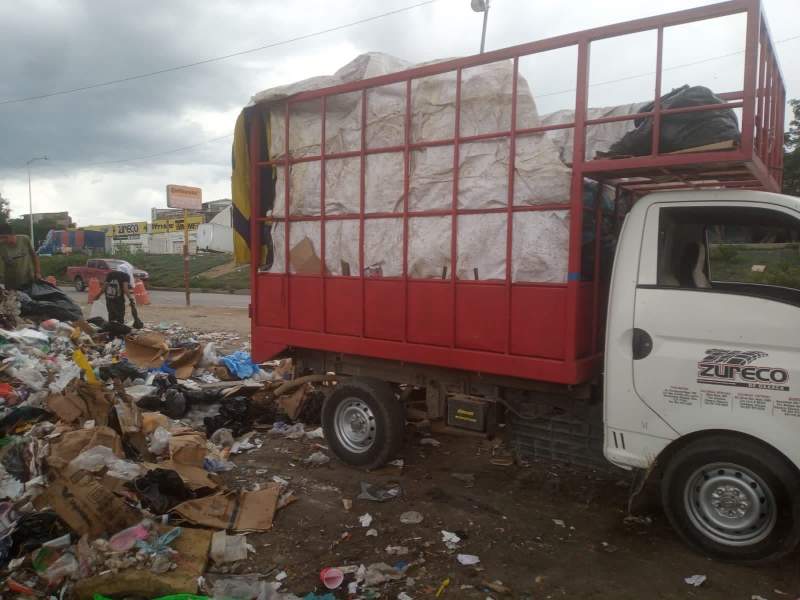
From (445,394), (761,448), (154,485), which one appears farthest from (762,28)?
(154,485)

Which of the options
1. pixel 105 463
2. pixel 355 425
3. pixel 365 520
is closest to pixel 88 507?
pixel 105 463

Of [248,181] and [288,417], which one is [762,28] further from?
[288,417]

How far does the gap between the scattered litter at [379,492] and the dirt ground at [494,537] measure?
0.17 feet

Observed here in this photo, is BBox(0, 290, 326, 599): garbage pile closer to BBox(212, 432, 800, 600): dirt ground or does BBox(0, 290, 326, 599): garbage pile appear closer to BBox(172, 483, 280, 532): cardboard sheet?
BBox(172, 483, 280, 532): cardboard sheet

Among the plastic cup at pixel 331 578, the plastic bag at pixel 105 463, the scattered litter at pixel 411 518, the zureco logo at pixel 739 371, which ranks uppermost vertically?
the zureco logo at pixel 739 371

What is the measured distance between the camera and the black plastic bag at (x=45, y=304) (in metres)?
10.1

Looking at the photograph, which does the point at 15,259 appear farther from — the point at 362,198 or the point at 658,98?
the point at 658,98

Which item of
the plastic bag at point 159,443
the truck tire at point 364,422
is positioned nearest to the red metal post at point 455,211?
the truck tire at point 364,422

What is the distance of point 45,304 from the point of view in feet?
33.8

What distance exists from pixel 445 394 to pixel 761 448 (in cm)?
209

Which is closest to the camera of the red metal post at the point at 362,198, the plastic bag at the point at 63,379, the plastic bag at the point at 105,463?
the plastic bag at the point at 105,463

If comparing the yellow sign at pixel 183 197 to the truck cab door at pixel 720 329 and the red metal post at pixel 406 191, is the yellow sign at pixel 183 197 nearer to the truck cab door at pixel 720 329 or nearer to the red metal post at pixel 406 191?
the red metal post at pixel 406 191

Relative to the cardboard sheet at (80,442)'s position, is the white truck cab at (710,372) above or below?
above

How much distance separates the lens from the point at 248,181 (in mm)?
5590
